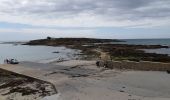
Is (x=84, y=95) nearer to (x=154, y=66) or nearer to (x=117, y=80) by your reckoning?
(x=117, y=80)

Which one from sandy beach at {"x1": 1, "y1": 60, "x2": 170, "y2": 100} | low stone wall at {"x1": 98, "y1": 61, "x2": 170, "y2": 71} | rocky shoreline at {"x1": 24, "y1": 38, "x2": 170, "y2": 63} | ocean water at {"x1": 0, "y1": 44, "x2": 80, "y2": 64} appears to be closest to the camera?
sandy beach at {"x1": 1, "y1": 60, "x2": 170, "y2": 100}

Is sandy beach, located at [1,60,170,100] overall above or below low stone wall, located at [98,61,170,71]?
below

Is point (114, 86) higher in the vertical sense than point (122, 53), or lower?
lower

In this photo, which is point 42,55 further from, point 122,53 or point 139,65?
point 139,65

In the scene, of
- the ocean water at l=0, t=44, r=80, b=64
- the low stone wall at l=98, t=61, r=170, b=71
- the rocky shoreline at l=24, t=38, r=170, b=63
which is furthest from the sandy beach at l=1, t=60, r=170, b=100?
the ocean water at l=0, t=44, r=80, b=64

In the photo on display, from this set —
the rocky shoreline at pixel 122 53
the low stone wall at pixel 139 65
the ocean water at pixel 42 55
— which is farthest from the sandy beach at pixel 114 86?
the ocean water at pixel 42 55

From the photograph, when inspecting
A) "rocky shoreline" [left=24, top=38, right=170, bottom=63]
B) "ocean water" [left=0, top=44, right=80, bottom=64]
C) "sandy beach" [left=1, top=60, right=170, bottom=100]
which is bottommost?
"ocean water" [left=0, top=44, right=80, bottom=64]

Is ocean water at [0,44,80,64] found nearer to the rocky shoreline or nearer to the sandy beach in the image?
the rocky shoreline

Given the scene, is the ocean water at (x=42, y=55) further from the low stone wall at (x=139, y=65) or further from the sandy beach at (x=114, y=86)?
the sandy beach at (x=114, y=86)

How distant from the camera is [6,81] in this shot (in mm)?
21359

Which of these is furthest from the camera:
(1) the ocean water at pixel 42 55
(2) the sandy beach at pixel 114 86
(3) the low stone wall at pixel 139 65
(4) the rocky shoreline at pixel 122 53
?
(1) the ocean water at pixel 42 55

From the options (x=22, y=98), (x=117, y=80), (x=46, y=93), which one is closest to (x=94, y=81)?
(x=117, y=80)

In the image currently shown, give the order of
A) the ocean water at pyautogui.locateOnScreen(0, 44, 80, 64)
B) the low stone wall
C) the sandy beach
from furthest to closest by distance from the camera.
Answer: the ocean water at pyautogui.locateOnScreen(0, 44, 80, 64) → the low stone wall → the sandy beach

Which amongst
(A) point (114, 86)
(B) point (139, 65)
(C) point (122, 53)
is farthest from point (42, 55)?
(A) point (114, 86)
